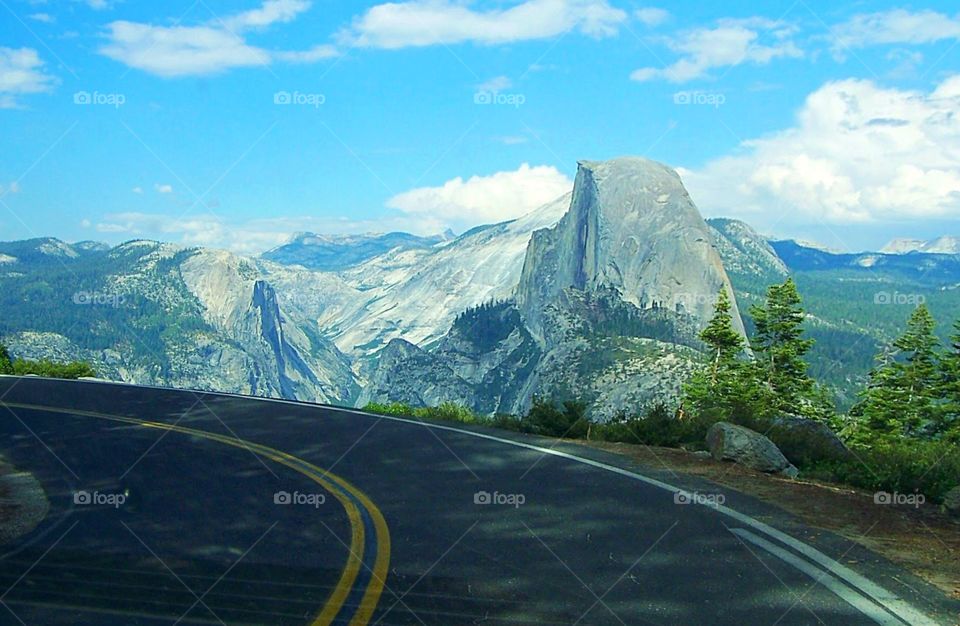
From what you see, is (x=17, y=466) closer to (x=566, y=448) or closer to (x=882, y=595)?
(x=566, y=448)

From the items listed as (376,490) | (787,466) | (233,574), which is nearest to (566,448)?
(787,466)

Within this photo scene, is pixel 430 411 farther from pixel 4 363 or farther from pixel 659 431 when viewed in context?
pixel 4 363

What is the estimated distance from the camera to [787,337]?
53875 millimetres

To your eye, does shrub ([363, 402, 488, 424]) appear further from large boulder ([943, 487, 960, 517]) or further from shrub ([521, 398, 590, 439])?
large boulder ([943, 487, 960, 517])

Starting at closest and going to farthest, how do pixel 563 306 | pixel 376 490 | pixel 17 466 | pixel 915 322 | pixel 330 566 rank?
1. pixel 330 566
2. pixel 376 490
3. pixel 17 466
4. pixel 915 322
5. pixel 563 306

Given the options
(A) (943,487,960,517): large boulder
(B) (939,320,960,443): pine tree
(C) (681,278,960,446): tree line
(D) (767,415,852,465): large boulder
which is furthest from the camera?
(C) (681,278,960,446): tree line

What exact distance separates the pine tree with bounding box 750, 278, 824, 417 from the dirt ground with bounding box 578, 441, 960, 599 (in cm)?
4317

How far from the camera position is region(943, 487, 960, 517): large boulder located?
349 inches

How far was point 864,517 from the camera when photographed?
28.2 ft

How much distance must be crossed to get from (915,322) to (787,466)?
4544 cm

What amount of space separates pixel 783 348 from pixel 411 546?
50264 mm

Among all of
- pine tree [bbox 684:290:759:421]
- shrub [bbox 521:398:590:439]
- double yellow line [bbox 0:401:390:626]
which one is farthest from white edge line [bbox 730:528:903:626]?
pine tree [bbox 684:290:759:421]

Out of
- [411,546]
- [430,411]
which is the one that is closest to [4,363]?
[430,411]

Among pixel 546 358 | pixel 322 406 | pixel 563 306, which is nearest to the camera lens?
pixel 322 406
